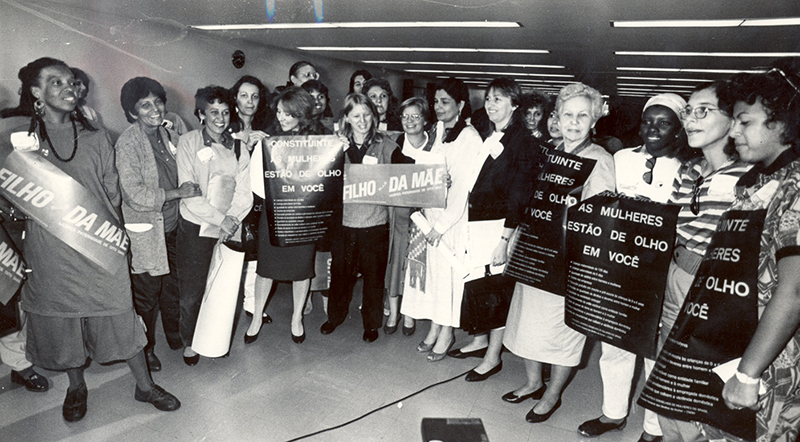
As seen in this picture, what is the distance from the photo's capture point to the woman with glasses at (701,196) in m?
1.60

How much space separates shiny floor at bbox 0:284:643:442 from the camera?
7.15ft

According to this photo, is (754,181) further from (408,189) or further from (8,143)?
(8,143)

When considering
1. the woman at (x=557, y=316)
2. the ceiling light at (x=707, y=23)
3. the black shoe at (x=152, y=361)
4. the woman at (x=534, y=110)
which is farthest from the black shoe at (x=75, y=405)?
the ceiling light at (x=707, y=23)

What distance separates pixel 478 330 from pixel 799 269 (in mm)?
→ 1733

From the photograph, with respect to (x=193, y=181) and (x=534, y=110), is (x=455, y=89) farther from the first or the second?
(x=193, y=181)

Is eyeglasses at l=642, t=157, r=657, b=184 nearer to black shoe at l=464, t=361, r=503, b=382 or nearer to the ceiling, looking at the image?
black shoe at l=464, t=361, r=503, b=382

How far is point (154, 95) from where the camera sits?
2592 millimetres

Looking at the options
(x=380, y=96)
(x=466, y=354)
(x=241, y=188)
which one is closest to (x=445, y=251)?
(x=466, y=354)

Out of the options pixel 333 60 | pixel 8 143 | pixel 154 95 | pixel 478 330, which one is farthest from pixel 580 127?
pixel 333 60

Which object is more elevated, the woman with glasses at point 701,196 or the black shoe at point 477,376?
the woman with glasses at point 701,196

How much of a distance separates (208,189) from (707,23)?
485 cm

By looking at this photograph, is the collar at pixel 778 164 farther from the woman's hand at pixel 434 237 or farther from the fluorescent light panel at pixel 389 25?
the fluorescent light panel at pixel 389 25

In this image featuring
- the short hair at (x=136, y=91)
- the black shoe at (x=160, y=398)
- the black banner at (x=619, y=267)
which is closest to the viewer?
the black banner at (x=619, y=267)

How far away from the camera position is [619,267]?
186 cm
